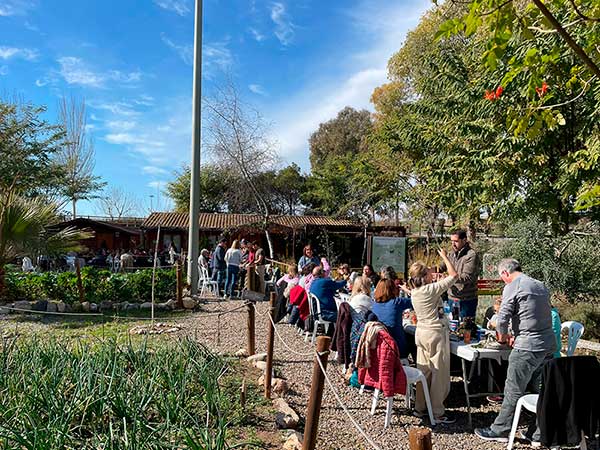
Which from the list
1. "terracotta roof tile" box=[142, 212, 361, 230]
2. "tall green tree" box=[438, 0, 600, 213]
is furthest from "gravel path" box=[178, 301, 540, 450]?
"terracotta roof tile" box=[142, 212, 361, 230]

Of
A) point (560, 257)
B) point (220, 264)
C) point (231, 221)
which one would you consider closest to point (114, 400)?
point (560, 257)

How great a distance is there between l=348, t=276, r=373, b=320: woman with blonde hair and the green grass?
160cm

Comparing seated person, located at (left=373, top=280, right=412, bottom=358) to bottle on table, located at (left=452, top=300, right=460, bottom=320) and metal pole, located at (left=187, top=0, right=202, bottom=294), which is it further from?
metal pole, located at (left=187, top=0, right=202, bottom=294)

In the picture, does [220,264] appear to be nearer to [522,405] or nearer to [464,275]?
[464,275]

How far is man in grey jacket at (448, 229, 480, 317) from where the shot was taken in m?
6.13

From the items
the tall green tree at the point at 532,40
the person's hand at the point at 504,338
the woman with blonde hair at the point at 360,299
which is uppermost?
the tall green tree at the point at 532,40

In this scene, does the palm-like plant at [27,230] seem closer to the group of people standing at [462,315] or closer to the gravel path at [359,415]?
the gravel path at [359,415]

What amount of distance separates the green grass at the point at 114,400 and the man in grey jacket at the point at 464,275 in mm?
2950

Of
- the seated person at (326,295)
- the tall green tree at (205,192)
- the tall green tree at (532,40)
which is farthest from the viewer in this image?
the tall green tree at (205,192)

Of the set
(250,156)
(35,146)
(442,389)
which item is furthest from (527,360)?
(35,146)

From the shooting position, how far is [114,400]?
330cm

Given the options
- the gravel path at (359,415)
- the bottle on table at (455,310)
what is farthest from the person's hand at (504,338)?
the bottle on table at (455,310)

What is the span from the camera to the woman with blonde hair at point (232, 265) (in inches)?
490

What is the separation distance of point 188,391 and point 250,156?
18937mm
